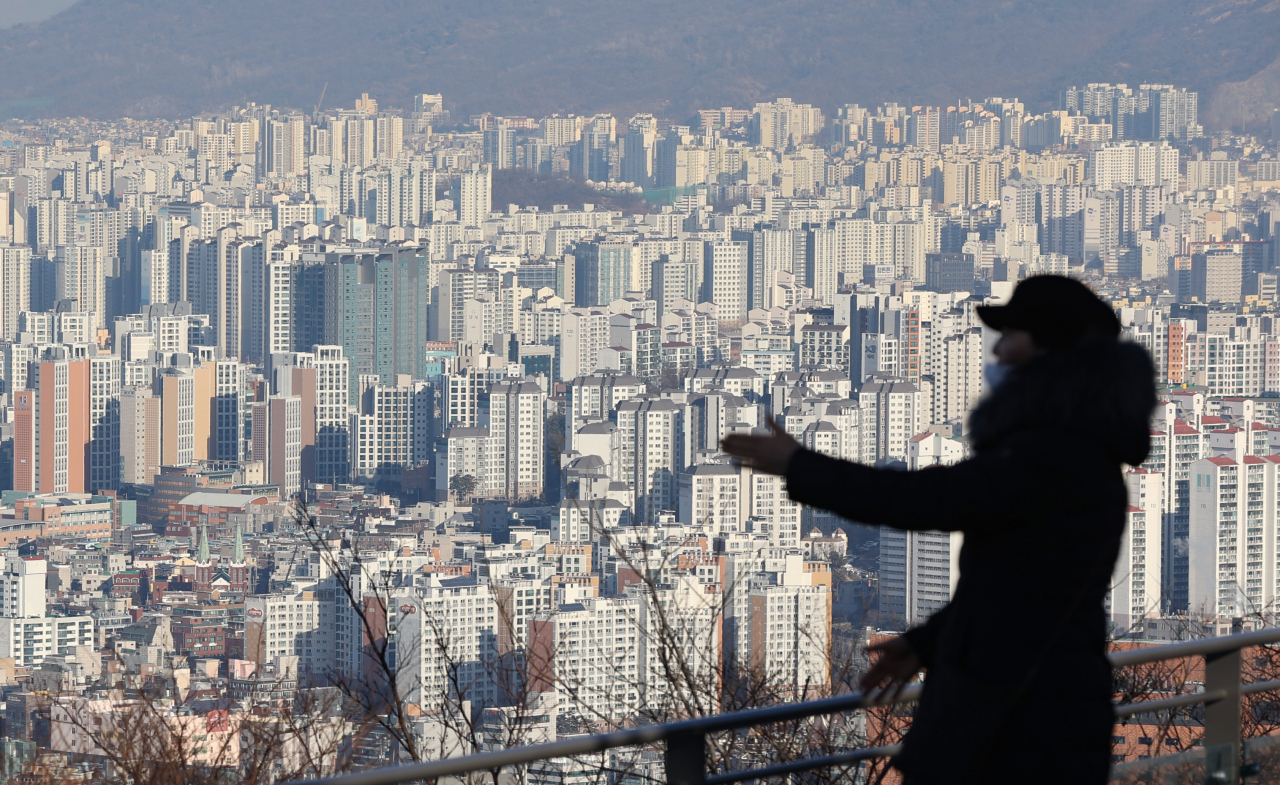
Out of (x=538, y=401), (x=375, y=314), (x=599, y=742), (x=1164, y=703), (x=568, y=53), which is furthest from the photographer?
(x=568, y=53)

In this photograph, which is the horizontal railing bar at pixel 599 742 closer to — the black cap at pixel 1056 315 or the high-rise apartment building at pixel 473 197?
the black cap at pixel 1056 315

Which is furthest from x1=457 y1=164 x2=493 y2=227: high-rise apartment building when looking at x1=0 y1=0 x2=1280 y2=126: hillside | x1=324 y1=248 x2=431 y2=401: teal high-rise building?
x1=324 y1=248 x2=431 y2=401: teal high-rise building

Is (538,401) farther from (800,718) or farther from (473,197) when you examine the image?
(800,718)

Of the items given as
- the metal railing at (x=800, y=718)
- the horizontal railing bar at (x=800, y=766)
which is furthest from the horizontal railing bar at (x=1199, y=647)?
the horizontal railing bar at (x=800, y=766)

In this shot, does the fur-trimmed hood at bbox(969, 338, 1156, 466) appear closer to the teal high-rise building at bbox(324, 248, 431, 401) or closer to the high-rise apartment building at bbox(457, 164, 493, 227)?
the teal high-rise building at bbox(324, 248, 431, 401)

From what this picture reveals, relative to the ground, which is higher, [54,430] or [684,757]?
[684,757]

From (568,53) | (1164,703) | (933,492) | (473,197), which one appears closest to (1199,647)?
(1164,703)
